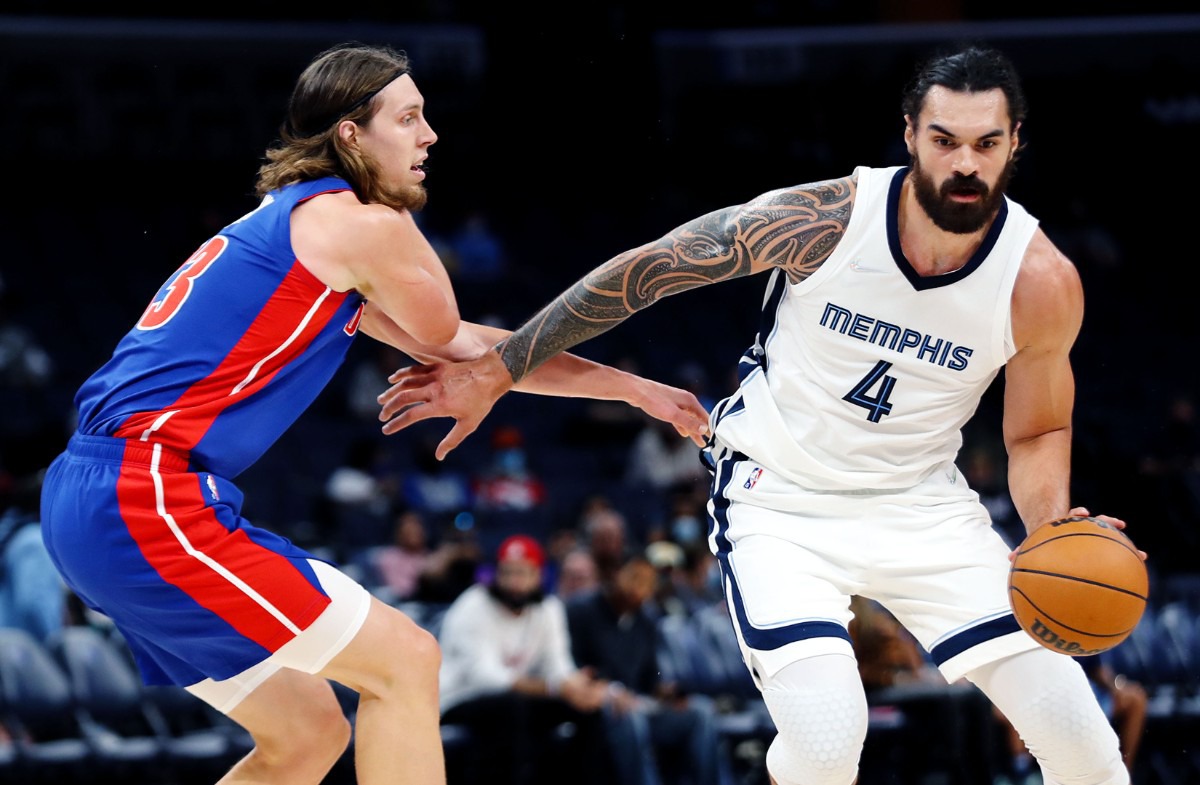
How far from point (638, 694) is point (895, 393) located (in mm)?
4547

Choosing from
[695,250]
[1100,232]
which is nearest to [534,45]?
[1100,232]

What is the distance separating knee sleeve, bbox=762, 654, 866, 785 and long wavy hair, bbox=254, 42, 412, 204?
1.72 meters

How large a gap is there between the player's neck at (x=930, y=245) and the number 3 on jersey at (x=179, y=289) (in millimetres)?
1894

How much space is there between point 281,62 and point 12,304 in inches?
286

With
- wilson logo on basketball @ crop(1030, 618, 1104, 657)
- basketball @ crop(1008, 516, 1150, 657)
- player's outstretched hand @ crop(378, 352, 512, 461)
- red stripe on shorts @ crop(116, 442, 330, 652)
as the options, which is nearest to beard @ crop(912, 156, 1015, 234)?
basketball @ crop(1008, 516, 1150, 657)

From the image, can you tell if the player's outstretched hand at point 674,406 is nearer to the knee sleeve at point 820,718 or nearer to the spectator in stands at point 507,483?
the knee sleeve at point 820,718

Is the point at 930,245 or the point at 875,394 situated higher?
the point at 930,245

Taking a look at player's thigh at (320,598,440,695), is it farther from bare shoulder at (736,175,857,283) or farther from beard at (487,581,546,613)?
beard at (487,581,546,613)

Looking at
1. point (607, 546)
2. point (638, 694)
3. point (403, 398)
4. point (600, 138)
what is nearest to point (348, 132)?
point (403, 398)

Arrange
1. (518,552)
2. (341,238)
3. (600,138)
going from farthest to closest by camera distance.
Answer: (600,138), (518,552), (341,238)

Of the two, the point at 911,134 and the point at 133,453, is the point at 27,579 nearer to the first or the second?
the point at 133,453

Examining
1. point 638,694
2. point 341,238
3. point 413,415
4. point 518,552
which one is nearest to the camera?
point 341,238

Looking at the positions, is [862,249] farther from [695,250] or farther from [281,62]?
[281,62]

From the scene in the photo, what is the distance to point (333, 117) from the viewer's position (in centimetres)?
401
